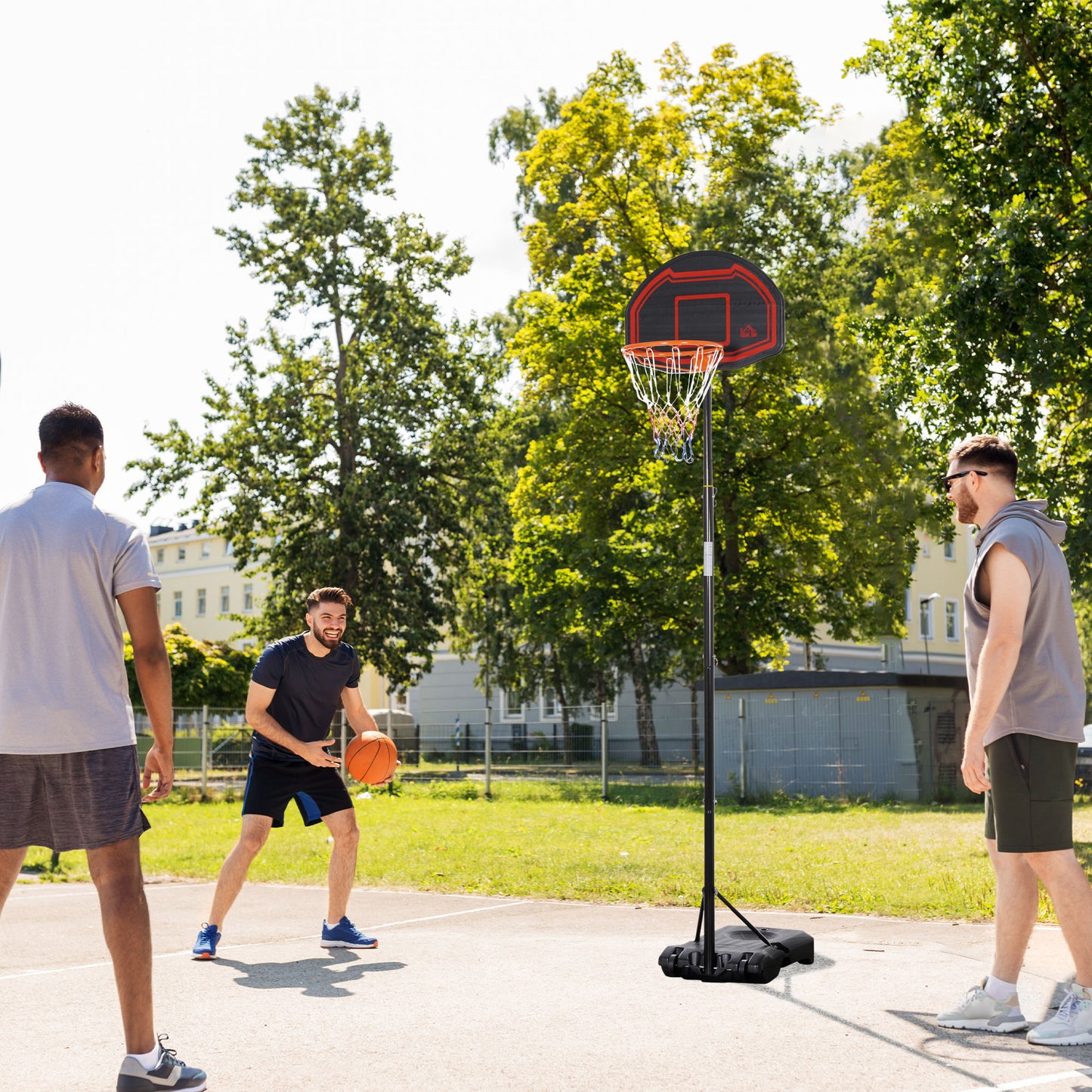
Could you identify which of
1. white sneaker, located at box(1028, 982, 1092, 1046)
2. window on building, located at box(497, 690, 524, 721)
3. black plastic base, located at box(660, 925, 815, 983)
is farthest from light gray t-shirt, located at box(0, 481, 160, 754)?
window on building, located at box(497, 690, 524, 721)

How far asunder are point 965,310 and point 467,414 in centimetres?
2310

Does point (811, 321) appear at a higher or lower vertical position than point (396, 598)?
higher

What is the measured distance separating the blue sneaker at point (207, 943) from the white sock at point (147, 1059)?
307 cm

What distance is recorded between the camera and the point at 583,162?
3195cm

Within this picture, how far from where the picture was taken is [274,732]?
8.11 meters

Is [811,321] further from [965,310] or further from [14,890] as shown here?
[14,890]

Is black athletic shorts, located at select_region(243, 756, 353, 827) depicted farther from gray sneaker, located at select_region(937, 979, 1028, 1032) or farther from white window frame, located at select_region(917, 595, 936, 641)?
white window frame, located at select_region(917, 595, 936, 641)

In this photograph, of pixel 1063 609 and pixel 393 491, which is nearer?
pixel 1063 609

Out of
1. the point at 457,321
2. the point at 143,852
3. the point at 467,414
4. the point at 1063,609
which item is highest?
the point at 457,321

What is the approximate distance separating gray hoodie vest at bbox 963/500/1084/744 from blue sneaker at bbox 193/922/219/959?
4.53 m

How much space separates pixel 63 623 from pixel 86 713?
33 cm

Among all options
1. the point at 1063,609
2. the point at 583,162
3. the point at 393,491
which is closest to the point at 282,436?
the point at 393,491

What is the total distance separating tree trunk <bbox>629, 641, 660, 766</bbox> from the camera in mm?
36969

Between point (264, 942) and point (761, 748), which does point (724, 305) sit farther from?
point (761, 748)
